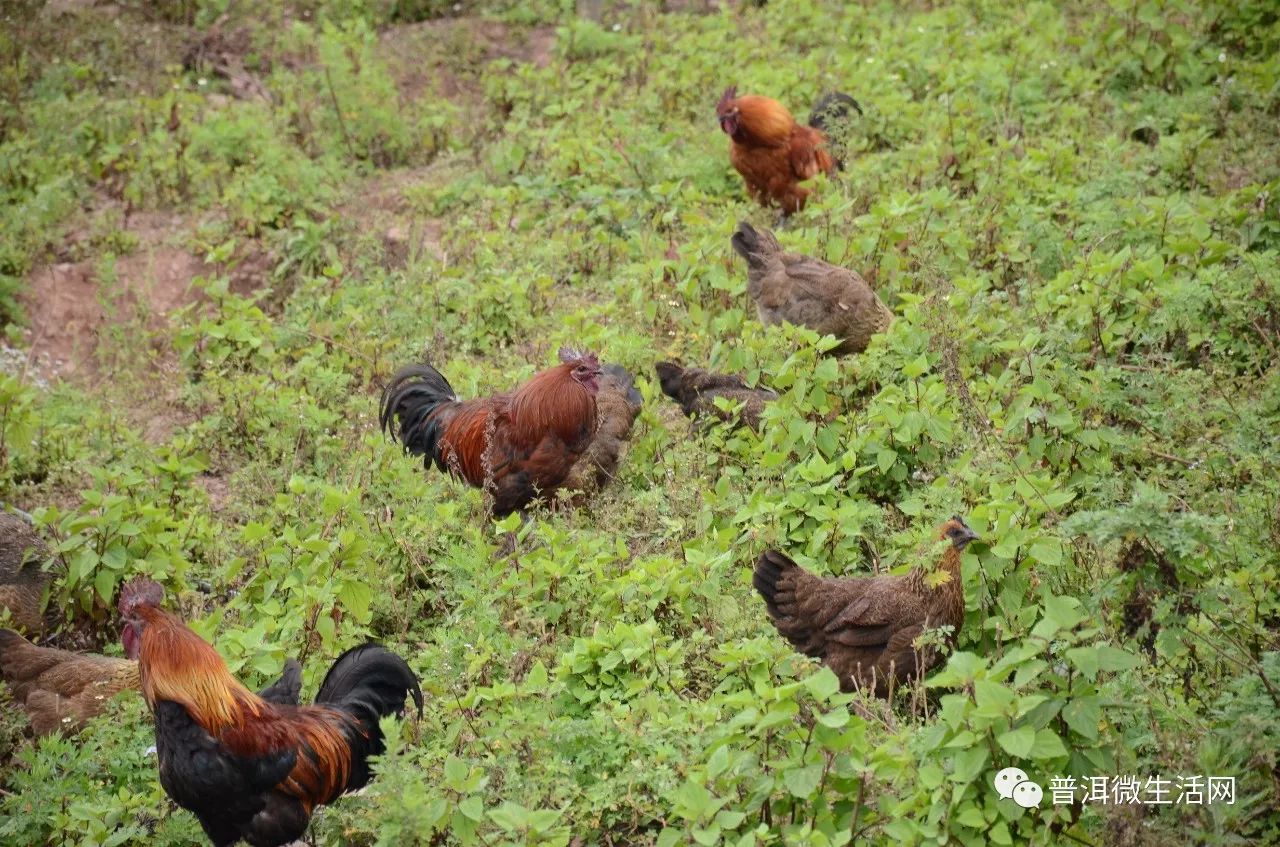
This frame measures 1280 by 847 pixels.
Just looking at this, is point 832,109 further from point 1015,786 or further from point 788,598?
point 1015,786

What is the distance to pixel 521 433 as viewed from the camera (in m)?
7.32

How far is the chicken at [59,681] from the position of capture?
6137mm

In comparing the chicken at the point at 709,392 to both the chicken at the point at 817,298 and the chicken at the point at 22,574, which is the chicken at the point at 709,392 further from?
the chicken at the point at 22,574

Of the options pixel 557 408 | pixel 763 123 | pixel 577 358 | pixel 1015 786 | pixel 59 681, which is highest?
pixel 763 123

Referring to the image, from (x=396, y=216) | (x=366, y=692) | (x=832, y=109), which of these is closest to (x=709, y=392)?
(x=366, y=692)

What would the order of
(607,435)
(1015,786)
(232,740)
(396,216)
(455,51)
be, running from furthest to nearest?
1. (455,51)
2. (396,216)
3. (607,435)
4. (232,740)
5. (1015,786)

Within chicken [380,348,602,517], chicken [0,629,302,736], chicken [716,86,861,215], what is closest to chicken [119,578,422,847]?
chicken [0,629,302,736]

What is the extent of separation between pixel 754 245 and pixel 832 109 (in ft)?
8.19

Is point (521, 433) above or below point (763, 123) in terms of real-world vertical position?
below

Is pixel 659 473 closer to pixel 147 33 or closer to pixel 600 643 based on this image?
pixel 600 643

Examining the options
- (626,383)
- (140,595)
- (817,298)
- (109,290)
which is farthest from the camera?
(109,290)

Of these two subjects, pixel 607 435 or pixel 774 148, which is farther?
pixel 774 148

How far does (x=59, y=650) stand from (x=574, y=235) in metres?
5.42

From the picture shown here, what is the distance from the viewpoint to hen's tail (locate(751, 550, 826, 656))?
5645 mm
